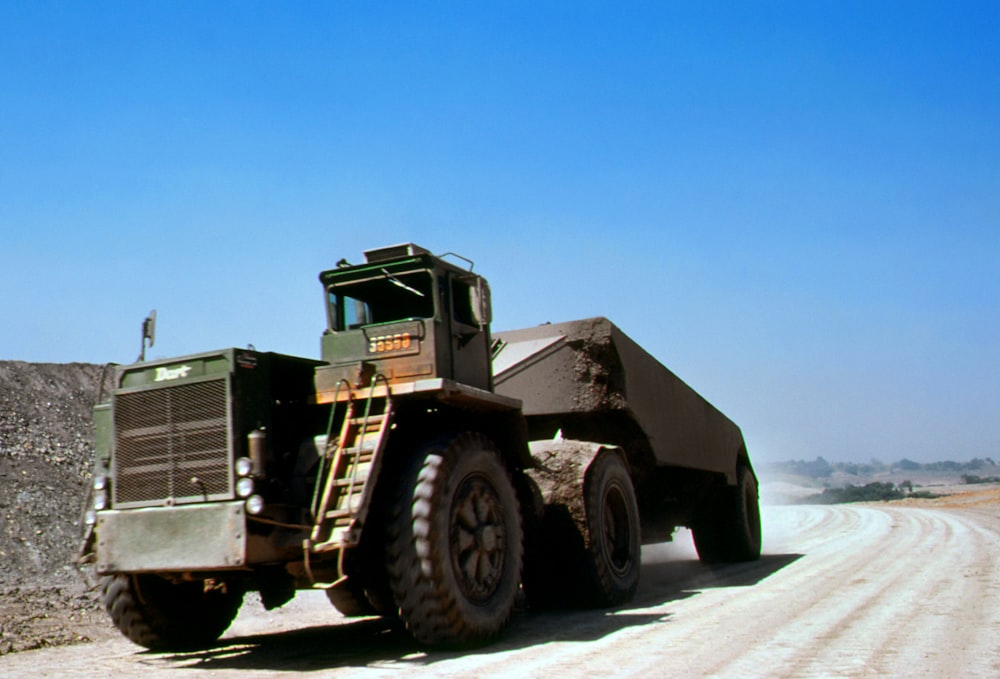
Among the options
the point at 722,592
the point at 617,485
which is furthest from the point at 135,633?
the point at 722,592

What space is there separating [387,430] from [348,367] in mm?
1077

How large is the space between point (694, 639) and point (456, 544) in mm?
1864

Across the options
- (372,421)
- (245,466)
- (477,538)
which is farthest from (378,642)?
(245,466)

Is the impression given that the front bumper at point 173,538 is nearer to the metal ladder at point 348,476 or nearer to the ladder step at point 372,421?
the metal ladder at point 348,476

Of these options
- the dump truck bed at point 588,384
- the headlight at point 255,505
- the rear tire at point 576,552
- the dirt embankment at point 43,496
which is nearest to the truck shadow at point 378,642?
the rear tire at point 576,552

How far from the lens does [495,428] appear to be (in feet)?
28.9

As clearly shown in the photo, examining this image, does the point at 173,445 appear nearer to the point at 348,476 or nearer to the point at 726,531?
the point at 348,476

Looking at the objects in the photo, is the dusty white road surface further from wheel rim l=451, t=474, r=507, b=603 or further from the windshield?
the windshield

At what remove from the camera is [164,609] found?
786 cm

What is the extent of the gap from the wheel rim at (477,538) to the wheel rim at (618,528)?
2.30 metres

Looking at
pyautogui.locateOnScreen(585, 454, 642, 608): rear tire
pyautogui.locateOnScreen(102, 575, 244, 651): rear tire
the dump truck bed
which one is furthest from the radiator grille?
the dump truck bed

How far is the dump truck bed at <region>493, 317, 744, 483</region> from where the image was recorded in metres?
10.7

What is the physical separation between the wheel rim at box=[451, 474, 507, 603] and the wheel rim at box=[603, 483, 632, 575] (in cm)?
230

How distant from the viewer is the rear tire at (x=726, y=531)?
14.7 metres
